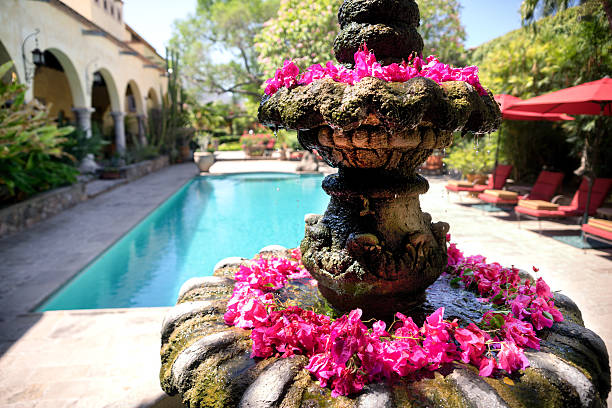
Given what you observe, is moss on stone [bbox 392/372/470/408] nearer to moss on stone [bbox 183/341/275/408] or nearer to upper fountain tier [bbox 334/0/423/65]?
moss on stone [bbox 183/341/275/408]

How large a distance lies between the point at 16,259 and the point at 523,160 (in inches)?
557

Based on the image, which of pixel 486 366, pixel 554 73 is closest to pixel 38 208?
pixel 486 366

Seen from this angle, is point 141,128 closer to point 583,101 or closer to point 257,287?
point 583,101

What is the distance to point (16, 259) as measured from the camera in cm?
597

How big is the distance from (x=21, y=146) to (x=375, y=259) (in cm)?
816

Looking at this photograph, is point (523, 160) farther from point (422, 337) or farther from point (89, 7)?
point (89, 7)

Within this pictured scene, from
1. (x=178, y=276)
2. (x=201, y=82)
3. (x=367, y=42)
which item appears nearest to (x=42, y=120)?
(x=178, y=276)

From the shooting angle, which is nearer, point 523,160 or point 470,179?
point 470,179

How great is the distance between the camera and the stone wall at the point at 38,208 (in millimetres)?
7349

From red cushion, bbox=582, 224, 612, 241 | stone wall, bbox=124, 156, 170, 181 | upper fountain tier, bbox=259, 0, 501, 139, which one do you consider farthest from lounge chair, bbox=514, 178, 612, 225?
stone wall, bbox=124, 156, 170, 181

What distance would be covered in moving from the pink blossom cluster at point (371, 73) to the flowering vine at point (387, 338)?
1.24 m

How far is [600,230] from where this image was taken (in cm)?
599

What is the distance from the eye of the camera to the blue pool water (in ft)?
18.2

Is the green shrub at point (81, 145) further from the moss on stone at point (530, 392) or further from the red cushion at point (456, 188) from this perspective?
the moss on stone at point (530, 392)
